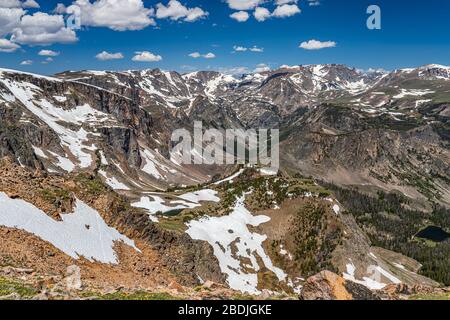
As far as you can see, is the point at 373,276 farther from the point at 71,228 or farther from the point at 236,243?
the point at 71,228

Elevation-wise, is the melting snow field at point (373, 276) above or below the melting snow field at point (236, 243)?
below

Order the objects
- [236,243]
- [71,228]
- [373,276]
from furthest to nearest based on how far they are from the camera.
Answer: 1. [373,276]
2. [236,243]
3. [71,228]

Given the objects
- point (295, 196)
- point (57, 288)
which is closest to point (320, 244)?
point (295, 196)

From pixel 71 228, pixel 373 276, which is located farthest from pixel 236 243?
pixel 71 228

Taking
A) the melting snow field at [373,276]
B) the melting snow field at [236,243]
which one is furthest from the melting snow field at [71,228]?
the melting snow field at [373,276]

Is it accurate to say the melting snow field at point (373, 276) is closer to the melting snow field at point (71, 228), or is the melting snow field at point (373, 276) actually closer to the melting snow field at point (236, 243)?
the melting snow field at point (236, 243)

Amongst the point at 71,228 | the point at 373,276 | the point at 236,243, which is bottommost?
the point at 373,276
